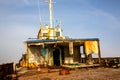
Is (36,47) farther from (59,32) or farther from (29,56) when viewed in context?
(59,32)

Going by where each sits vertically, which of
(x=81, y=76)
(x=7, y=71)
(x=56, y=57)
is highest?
(x=56, y=57)

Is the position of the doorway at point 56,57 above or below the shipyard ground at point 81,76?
above

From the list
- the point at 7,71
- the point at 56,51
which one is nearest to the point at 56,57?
the point at 56,51

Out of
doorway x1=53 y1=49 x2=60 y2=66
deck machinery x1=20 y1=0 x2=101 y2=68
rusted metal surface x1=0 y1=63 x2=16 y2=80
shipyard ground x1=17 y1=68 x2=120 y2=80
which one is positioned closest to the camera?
shipyard ground x1=17 y1=68 x2=120 y2=80

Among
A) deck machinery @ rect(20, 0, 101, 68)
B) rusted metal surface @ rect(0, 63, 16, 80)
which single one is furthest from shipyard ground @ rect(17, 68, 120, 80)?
deck machinery @ rect(20, 0, 101, 68)

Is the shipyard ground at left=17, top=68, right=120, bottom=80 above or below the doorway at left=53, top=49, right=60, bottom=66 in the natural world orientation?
below

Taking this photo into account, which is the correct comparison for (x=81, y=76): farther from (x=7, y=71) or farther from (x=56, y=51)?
(x=56, y=51)

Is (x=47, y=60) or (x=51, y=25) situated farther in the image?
(x=51, y=25)

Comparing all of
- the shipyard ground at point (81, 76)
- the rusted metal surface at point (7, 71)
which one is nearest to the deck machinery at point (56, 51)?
the rusted metal surface at point (7, 71)

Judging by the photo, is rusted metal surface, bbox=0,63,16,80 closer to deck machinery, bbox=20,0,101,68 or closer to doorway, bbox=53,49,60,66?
deck machinery, bbox=20,0,101,68

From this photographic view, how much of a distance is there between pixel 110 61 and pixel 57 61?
774 cm

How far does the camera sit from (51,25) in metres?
31.3

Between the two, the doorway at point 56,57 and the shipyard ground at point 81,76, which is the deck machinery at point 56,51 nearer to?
the doorway at point 56,57

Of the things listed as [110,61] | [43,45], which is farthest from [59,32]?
[110,61]
